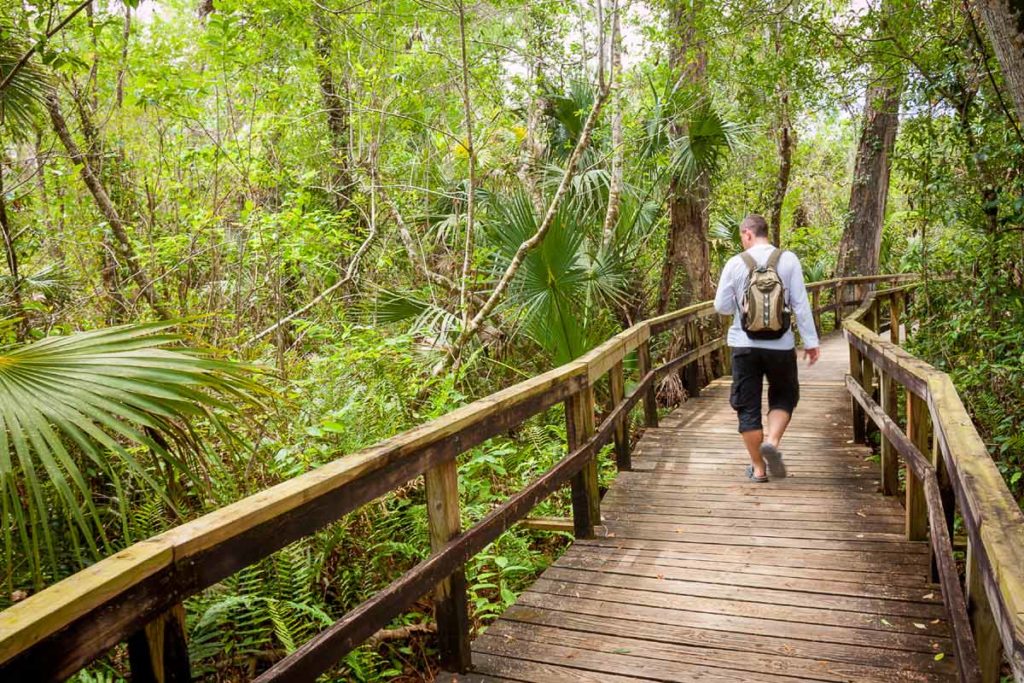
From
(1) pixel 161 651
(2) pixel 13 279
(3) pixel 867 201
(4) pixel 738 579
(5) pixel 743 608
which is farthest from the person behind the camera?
(3) pixel 867 201

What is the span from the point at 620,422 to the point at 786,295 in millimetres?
1469

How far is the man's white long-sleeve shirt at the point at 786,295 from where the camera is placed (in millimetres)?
4941

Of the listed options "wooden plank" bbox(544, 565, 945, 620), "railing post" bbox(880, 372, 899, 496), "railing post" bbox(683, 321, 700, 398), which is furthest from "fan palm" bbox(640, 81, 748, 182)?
"wooden plank" bbox(544, 565, 945, 620)

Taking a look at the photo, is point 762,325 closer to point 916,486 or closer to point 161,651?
point 916,486

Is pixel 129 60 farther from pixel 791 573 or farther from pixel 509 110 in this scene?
pixel 791 573

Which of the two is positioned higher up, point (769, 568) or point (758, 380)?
point (758, 380)

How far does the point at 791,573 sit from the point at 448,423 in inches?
82.4

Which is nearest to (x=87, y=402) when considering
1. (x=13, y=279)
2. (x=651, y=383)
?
(x=13, y=279)

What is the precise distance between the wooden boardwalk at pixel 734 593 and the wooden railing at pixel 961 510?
25cm

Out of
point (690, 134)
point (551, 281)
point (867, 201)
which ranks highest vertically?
point (690, 134)

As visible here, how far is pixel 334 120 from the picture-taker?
35.7 feet

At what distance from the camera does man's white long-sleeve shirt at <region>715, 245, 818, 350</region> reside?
494cm

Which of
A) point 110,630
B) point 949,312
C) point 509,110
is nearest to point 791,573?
point 110,630

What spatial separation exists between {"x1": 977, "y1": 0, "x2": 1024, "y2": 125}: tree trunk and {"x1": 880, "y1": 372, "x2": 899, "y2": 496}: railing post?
176cm
